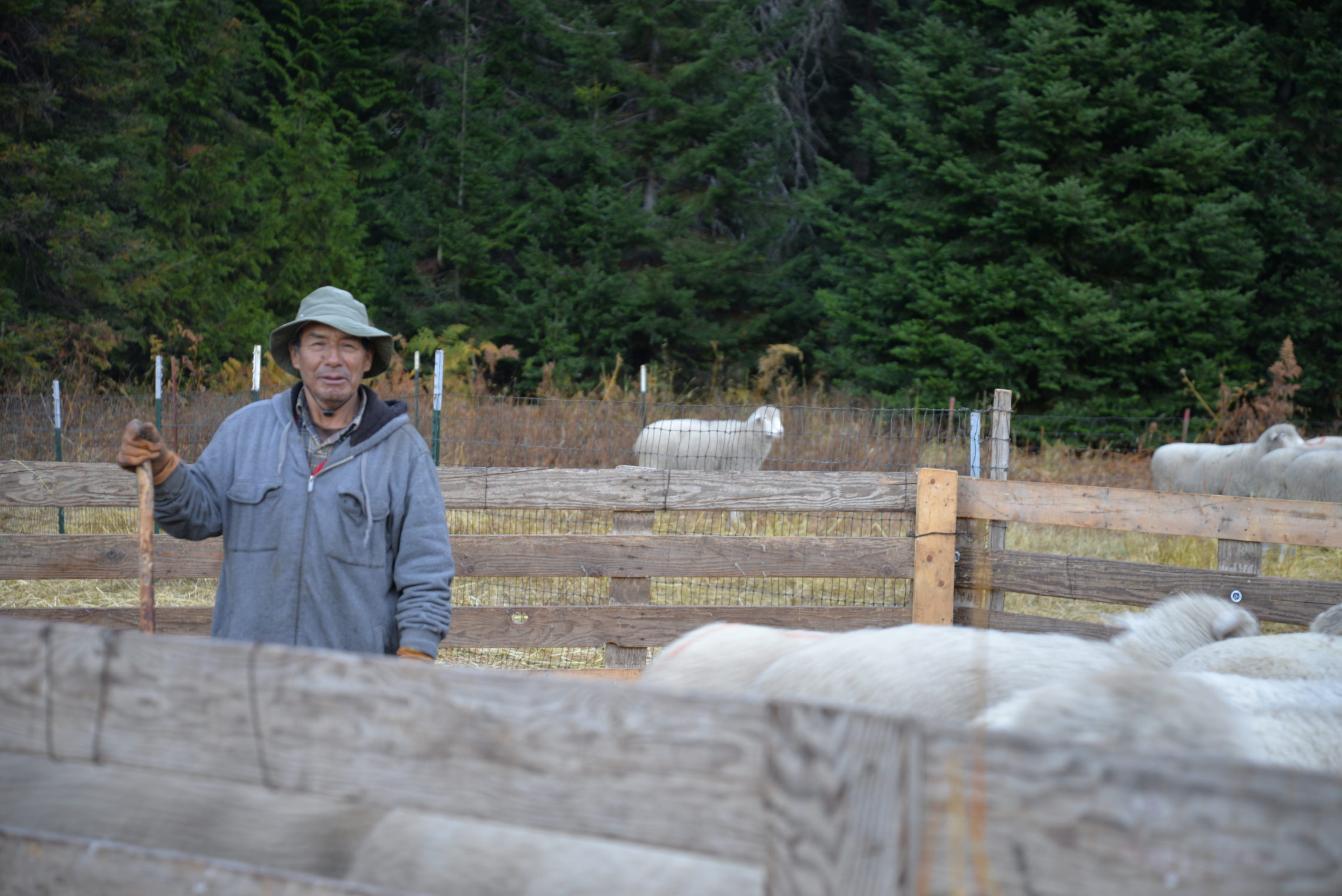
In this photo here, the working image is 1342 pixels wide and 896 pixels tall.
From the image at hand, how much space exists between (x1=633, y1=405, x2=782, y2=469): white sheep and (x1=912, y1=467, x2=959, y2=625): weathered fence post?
5.08 m

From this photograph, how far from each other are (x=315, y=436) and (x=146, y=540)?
0.62m

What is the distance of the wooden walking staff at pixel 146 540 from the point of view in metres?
2.34

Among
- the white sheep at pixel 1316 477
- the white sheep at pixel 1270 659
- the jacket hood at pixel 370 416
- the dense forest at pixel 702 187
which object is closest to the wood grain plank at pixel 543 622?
the jacket hood at pixel 370 416

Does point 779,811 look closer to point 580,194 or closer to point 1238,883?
point 1238,883

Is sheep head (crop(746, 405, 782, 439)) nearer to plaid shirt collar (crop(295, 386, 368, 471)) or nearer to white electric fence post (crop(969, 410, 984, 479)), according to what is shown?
white electric fence post (crop(969, 410, 984, 479))

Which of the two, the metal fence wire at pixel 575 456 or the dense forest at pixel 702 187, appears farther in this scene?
the dense forest at pixel 702 187

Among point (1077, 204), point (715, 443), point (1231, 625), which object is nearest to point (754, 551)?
point (1231, 625)

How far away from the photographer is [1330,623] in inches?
126

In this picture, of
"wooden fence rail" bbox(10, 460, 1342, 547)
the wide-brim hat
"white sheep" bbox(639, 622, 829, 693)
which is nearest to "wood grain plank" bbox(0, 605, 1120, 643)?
"wooden fence rail" bbox(10, 460, 1342, 547)

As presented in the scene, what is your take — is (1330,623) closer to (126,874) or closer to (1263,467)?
(126,874)

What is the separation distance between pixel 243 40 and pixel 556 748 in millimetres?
21810

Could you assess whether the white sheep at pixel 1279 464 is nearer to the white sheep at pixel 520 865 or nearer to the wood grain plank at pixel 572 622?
the wood grain plank at pixel 572 622

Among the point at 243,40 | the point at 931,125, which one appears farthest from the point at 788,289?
the point at 243,40

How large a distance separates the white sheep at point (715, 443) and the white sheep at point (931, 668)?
8.44m
